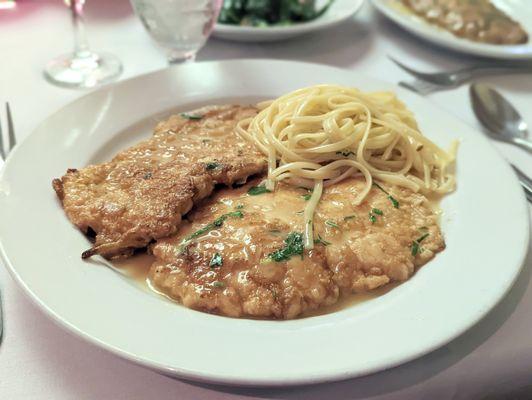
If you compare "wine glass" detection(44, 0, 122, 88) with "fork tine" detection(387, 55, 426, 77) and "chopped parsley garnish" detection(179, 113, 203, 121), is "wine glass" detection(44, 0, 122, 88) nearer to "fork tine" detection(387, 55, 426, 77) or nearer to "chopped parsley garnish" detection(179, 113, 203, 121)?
"chopped parsley garnish" detection(179, 113, 203, 121)

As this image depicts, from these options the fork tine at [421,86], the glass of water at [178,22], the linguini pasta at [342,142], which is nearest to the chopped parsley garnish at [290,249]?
the linguini pasta at [342,142]

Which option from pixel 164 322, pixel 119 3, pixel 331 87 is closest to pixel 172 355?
pixel 164 322

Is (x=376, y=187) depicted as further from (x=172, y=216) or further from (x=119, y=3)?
(x=119, y=3)

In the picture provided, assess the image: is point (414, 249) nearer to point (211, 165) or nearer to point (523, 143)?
point (211, 165)

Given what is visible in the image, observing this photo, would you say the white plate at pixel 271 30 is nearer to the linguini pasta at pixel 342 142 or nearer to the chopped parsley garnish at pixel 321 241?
the linguini pasta at pixel 342 142

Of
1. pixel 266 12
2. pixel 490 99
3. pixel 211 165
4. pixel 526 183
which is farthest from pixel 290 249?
pixel 266 12
